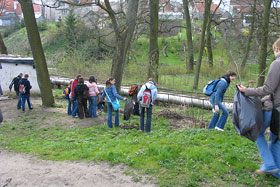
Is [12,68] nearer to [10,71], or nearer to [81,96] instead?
[10,71]

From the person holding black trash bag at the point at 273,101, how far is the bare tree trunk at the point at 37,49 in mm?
10589

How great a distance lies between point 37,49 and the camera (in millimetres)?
13188

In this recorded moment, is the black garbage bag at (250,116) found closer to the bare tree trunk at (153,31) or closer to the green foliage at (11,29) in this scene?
the bare tree trunk at (153,31)

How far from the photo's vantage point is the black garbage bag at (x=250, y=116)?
15.1ft

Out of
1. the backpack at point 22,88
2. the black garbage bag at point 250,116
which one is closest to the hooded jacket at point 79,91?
the backpack at point 22,88

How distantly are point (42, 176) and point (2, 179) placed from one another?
73 centimetres

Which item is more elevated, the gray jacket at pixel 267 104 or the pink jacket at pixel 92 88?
the gray jacket at pixel 267 104

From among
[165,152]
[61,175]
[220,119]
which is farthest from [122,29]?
[61,175]

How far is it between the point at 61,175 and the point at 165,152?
6.80ft

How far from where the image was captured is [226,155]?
5.82 metres

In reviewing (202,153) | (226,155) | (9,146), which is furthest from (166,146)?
(9,146)

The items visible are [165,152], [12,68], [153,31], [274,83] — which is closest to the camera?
[274,83]

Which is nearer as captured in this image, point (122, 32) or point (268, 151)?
point (268, 151)

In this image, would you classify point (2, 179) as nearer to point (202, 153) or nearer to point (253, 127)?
point (202, 153)
